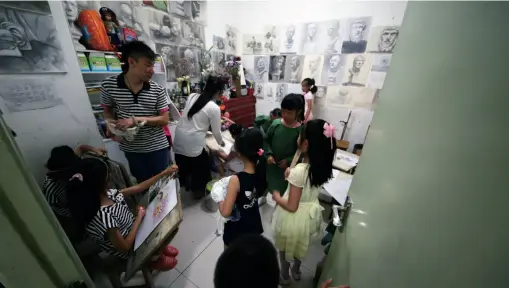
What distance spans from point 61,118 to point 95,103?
73 cm

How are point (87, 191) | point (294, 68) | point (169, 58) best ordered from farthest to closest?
1. point (294, 68)
2. point (169, 58)
3. point (87, 191)

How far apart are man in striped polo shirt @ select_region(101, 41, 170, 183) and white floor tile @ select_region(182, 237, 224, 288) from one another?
0.84 m

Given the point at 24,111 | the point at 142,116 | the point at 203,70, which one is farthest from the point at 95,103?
the point at 203,70

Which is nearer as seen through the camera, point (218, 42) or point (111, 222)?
point (111, 222)

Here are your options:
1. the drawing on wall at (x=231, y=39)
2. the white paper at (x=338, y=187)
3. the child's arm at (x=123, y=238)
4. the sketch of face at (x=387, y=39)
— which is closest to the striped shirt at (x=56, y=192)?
the child's arm at (x=123, y=238)

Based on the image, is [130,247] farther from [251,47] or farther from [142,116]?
[251,47]

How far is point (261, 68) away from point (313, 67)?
1012 mm

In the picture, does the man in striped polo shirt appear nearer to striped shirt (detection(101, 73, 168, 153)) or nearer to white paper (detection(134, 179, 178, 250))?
striped shirt (detection(101, 73, 168, 153))

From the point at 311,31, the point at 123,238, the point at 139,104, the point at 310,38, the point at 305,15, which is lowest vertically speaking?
the point at 123,238

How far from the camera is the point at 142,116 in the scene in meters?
1.32

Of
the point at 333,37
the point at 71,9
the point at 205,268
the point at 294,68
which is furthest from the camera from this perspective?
the point at 294,68

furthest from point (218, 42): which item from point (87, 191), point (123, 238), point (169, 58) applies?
point (123, 238)

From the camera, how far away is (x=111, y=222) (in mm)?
919

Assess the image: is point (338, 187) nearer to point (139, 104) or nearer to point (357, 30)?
point (139, 104)
